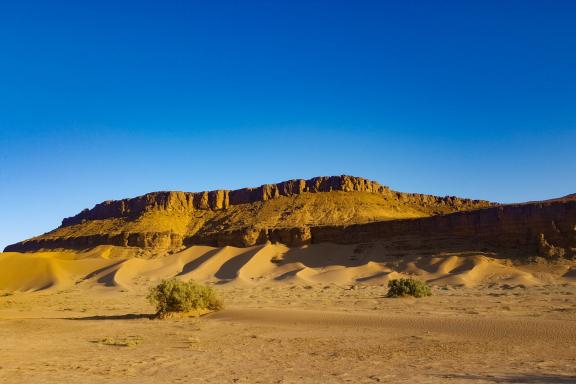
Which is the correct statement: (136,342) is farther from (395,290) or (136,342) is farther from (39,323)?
(395,290)

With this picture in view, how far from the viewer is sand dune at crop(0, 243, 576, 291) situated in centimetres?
4216

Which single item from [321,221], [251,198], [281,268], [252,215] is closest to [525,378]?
[281,268]

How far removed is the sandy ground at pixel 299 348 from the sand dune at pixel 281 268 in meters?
22.3

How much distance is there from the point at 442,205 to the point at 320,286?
5081cm

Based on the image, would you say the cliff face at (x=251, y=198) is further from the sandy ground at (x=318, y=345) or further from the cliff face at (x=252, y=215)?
the sandy ground at (x=318, y=345)

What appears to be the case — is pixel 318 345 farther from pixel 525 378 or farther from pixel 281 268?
pixel 281 268

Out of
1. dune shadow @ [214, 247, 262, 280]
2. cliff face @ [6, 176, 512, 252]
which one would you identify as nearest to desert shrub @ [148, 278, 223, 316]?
dune shadow @ [214, 247, 262, 280]

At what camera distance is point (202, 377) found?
9984 mm

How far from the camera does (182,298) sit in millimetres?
21656

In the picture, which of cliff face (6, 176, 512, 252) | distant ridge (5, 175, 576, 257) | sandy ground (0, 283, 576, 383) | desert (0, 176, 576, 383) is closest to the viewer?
sandy ground (0, 283, 576, 383)

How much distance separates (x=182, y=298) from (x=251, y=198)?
65195 mm

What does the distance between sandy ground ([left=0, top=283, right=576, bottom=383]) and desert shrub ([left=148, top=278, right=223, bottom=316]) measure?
3.79 ft

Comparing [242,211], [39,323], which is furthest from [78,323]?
[242,211]

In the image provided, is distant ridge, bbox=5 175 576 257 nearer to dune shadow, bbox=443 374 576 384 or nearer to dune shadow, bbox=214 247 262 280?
dune shadow, bbox=214 247 262 280
